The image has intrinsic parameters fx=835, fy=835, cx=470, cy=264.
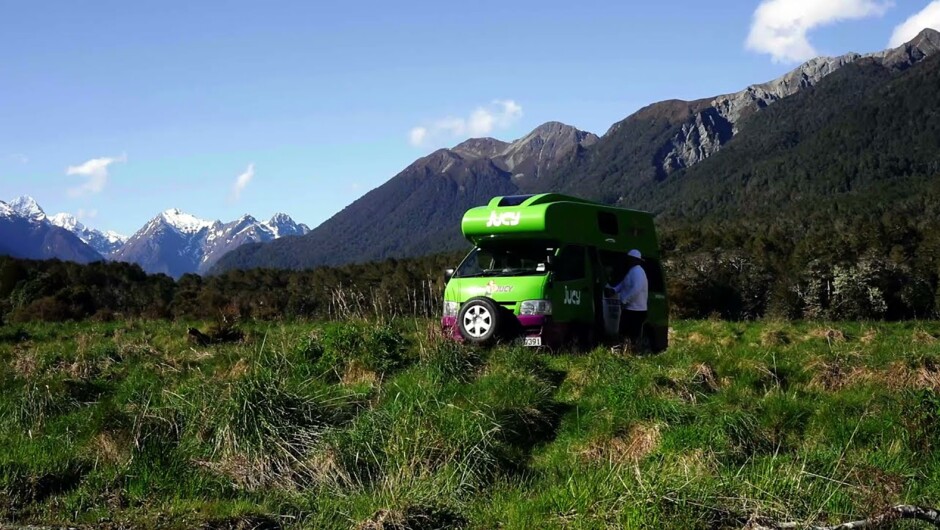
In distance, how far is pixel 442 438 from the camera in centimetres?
742

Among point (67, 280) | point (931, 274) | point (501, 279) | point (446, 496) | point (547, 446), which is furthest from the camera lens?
point (931, 274)

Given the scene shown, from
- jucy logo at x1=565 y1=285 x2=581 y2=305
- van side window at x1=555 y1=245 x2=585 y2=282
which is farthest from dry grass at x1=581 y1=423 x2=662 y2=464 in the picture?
van side window at x1=555 y1=245 x2=585 y2=282

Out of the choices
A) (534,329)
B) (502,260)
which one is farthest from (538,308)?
(502,260)

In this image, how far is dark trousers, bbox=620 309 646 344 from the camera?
46.7 feet

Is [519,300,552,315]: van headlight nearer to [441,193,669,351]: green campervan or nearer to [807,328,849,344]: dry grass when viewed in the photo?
[441,193,669,351]: green campervan

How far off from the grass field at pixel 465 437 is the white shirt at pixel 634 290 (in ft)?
6.97

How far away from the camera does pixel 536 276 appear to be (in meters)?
13.4

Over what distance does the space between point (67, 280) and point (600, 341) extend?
5588cm

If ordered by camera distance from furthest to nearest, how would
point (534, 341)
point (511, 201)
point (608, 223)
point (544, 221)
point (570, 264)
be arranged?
1. point (608, 223)
2. point (511, 201)
3. point (570, 264)
4. point (544, 221)
5. point (534, 341)

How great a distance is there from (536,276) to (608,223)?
9.37ft

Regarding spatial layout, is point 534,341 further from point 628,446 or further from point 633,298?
point 628,446

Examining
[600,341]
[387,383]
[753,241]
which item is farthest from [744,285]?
[387,383]

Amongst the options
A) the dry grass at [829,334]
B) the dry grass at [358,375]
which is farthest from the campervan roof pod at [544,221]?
the dry grass at [829,334]

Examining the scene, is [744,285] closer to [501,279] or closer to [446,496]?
[501,279]
